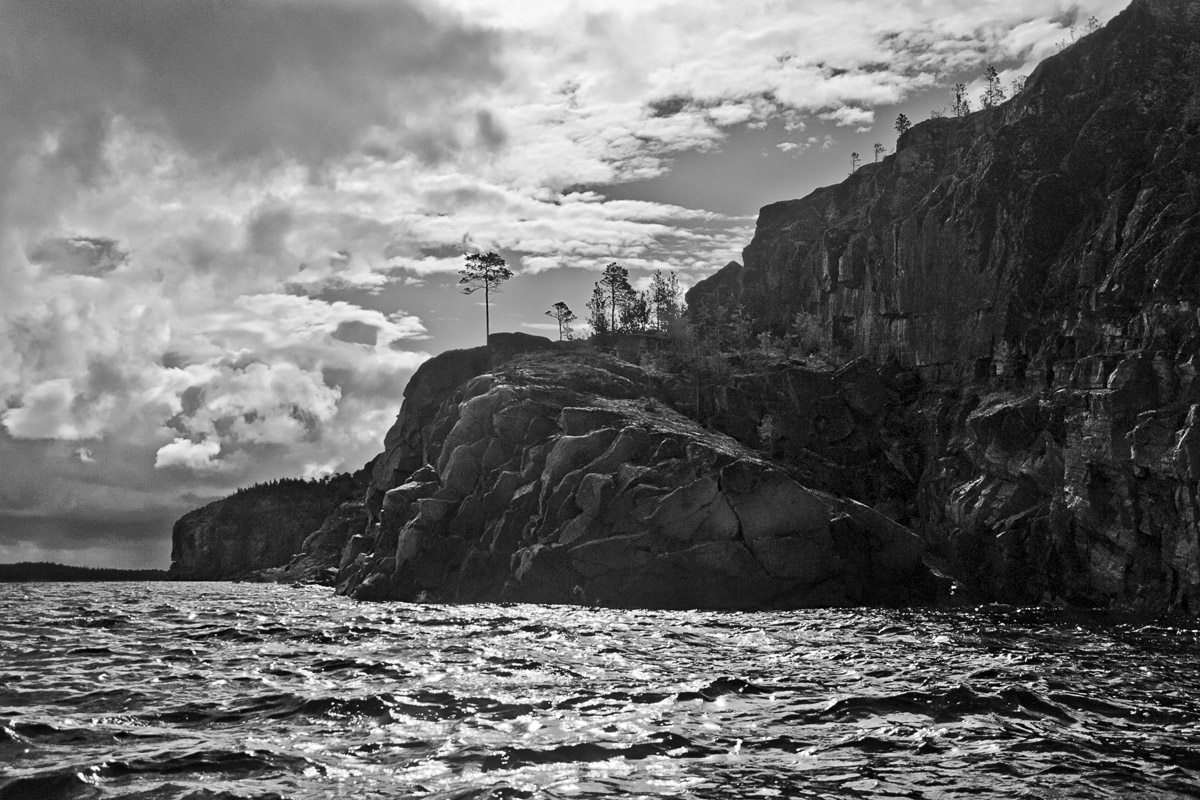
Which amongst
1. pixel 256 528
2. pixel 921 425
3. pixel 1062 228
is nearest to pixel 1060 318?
pixel 1062 228

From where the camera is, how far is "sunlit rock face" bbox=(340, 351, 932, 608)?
259 ft

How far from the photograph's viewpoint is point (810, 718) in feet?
78.8

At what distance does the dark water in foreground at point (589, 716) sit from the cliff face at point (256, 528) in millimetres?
147672

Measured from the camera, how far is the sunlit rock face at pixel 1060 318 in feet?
271

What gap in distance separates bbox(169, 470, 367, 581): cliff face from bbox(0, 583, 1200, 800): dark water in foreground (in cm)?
14767

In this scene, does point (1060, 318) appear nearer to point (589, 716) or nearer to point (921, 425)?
point (921, 425)

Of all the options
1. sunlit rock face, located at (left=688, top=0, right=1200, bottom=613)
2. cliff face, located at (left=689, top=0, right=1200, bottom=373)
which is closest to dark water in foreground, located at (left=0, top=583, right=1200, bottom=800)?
sunlit rock face, located at (left=688, top=0, right=1200, bottom=613)

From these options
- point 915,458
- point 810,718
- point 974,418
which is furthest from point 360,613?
point 915,458

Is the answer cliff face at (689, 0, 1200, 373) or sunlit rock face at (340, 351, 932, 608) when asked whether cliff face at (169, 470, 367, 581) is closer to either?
sunlit rock face at (340, 351, 932, 608)

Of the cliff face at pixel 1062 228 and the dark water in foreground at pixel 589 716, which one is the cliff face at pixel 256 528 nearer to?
the cliff face at pixel 1062 228

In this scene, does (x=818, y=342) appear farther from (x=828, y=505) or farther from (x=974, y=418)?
(x=828, y=505)

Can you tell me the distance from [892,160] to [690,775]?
178m

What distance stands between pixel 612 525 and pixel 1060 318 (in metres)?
62.9

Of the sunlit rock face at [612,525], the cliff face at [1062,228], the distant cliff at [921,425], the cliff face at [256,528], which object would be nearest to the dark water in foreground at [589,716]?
the sunlit rock face at [612,525]
